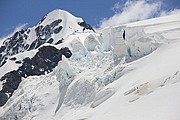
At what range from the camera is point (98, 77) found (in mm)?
48688

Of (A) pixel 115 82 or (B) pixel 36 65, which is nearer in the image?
(A) pixel 115 82

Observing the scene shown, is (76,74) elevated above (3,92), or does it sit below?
below

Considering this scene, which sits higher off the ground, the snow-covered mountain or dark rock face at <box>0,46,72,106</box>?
dark rock face at <box>0,46,72,106</box>

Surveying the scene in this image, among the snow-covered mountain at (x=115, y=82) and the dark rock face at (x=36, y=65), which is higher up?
the dark rock face at (x=36, y=65)

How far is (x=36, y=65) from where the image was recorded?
498ft

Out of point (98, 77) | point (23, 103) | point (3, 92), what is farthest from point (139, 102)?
point (3, 92)

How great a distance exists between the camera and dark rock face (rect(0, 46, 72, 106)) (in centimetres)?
14412

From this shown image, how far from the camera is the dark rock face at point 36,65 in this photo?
473ft

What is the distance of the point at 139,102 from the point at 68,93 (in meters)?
25.7

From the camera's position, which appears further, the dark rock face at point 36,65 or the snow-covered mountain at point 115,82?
the dark rock face at point 36,65

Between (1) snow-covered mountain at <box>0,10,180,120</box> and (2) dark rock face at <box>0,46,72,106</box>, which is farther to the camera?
(2) dark rock face at <box>0,46,72,106</box>

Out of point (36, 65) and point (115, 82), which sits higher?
point (36, 65)

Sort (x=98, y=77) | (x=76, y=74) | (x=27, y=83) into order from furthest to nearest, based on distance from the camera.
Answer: (x=27, y=83) < (x=76, y=74) < (x=98, y=77)

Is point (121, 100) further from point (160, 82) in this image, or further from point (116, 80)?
point (116, 80)
